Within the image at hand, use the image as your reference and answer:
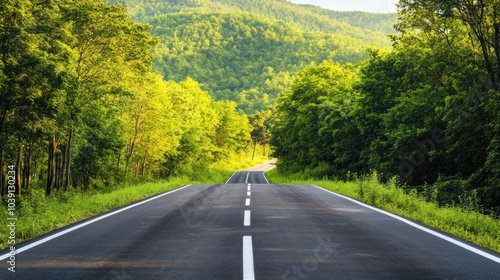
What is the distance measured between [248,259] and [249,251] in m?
0.58

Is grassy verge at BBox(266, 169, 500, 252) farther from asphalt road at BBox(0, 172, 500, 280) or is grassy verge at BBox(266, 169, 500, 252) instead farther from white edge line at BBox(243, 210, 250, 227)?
white edge line at BBox(243, 210, 250, 227)

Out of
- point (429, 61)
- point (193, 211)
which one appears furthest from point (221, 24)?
point (193, 211)

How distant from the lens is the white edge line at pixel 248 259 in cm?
553

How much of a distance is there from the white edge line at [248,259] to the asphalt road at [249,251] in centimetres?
1

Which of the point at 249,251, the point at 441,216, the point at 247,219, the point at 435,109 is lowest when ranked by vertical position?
the point at 247,219

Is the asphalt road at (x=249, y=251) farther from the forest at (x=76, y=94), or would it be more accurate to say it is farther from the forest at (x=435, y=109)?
the forest at (x=435, y=109)

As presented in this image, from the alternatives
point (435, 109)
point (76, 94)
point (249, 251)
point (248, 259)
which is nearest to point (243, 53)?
point (435, 109)

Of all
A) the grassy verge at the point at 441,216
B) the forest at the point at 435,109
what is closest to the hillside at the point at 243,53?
the forest at the point at 435,109

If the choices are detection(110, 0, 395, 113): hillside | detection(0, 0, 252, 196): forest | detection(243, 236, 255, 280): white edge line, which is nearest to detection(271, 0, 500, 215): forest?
detection(243, 236, 255, 280): white edge line

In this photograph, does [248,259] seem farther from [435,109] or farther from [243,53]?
[243,53]

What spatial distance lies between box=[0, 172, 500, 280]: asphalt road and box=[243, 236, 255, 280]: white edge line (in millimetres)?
13

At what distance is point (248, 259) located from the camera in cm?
641

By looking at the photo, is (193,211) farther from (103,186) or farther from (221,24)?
(221,24)

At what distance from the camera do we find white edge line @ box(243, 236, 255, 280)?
5.53 metres
